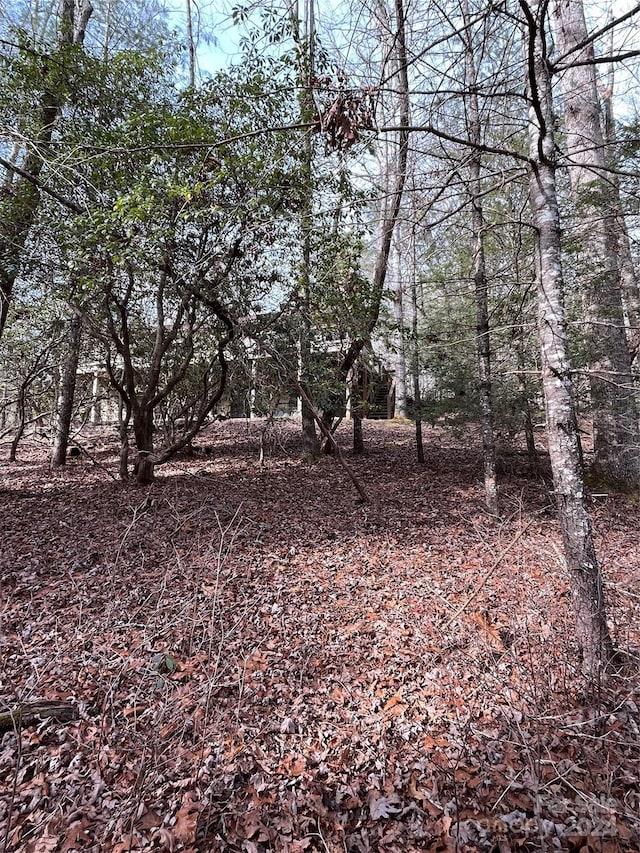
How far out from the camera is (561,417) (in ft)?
8.89

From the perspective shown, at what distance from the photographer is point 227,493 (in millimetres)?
6914

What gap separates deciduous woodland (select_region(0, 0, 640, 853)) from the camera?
2.31 m

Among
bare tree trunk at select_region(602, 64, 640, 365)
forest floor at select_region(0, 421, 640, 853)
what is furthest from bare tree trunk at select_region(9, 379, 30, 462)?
bare tree trunk at select_region(602, 64, 640, 365)

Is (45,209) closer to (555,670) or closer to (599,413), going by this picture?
(555,670)

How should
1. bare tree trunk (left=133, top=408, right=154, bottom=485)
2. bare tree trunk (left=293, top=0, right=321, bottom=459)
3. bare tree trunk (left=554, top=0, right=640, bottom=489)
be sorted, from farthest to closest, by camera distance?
bare tree trunk (left=133, top=408, right=154, bottom=485) < bare tree trunk (left=554, top=0, right=640, bottom=489) < bare tree trunk (left=293, top=0, right=321, bottom=459)

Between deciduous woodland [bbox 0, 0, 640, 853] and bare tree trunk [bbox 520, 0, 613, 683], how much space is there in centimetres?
2

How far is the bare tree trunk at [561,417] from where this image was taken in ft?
8.80

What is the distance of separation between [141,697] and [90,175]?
598cm

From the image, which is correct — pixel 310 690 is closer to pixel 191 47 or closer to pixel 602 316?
pixel 602 316

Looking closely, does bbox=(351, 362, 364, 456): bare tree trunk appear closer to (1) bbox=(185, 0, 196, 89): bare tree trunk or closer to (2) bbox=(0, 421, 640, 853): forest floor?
(2) bbox=(0, 421, 640, 853): forest floor

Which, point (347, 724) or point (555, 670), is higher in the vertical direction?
point (555, 670)

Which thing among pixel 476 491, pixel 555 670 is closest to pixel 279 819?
pixel 555 670

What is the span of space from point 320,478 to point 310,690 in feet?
16.2

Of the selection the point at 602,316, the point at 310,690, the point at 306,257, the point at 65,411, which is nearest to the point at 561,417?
the point at 310,690
